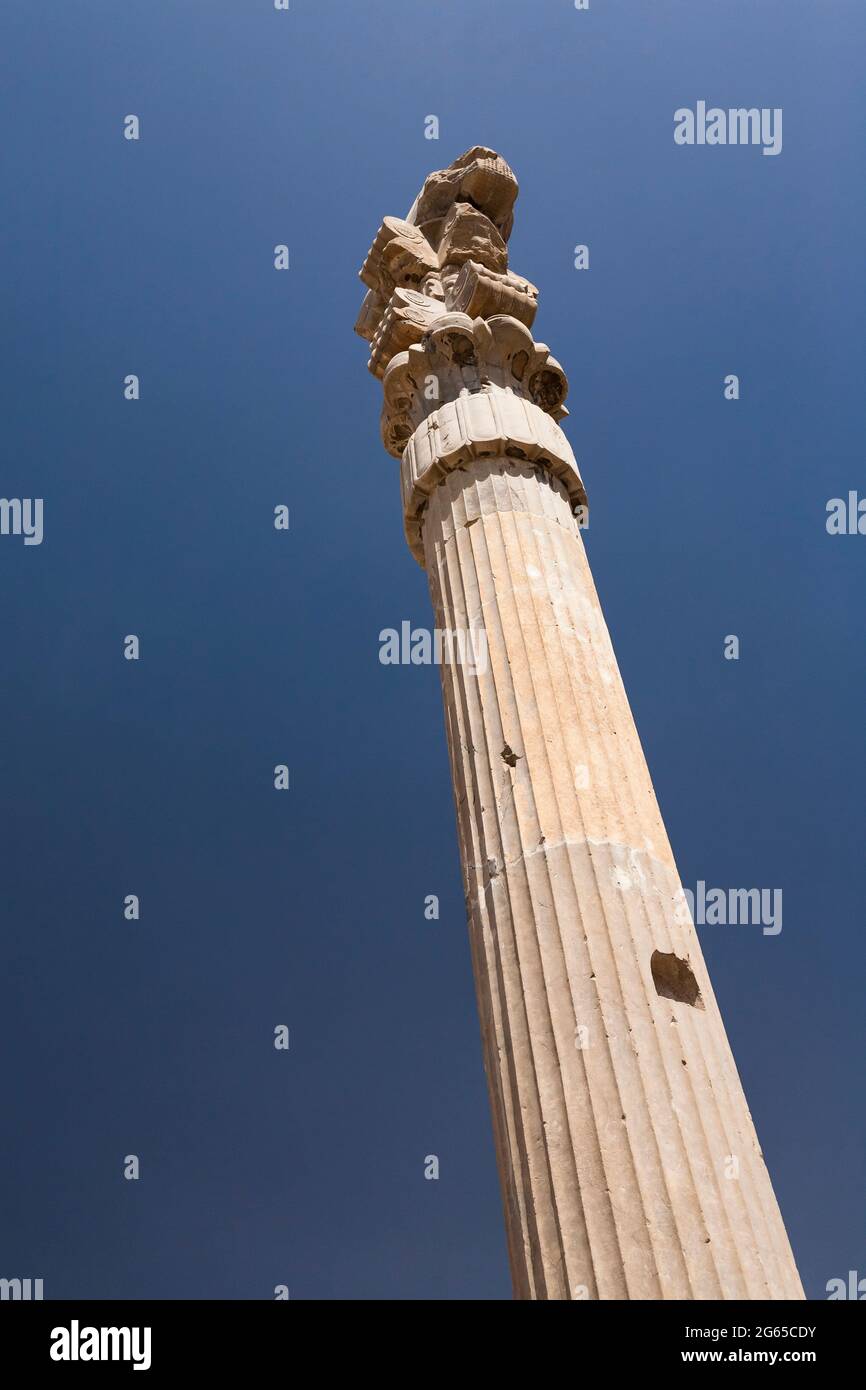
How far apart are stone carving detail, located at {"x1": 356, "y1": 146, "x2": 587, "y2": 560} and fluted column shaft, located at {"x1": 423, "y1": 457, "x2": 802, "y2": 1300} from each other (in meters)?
1.62

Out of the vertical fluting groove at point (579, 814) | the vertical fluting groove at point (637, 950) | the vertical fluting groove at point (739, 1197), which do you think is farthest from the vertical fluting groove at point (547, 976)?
the vertical fluting groove at point (739, 1197)

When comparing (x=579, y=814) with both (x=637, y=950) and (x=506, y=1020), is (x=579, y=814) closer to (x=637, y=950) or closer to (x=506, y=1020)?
(x=637, y=950)

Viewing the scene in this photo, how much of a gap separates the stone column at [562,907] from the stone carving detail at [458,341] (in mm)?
42

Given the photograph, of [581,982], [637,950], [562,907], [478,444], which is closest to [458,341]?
[478,444]

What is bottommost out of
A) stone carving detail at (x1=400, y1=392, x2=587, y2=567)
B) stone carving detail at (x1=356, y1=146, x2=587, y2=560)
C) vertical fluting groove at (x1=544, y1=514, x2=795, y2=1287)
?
vertical fluting groove at (x1=544, y1=514, x2=795, y2=1287)

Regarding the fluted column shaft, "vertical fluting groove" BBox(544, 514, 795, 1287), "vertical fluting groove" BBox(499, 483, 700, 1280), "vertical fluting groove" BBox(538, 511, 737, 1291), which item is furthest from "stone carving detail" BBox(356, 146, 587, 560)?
"vertical fluting groove" BBox(544, 514, 795, 1287)

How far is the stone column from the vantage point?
6551 mm

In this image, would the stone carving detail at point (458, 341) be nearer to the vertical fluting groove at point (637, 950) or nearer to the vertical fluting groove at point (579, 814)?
the vertical fluting groove at point (579, 814)

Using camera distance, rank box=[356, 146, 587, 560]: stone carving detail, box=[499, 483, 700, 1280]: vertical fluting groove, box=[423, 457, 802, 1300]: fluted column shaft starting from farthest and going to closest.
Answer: box=[356, 146, 587, 560]: stone carving detail < box=[499, 483, 700, 1280]: vertical fluting groove < box=[423, 457, 802, 1300]: fluted column shaft

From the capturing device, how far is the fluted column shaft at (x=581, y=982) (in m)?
6.49

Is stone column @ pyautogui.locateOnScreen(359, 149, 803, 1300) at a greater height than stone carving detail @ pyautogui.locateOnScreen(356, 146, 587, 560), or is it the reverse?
stone carving detail @ pyautogui.locateOnScreen(356, 146, 587, 560)

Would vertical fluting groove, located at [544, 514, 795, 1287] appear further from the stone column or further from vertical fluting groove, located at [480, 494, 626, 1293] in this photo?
vertical fluting groove, located at [480, 494, 626, 1293]

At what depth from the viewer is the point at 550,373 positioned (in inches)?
532
